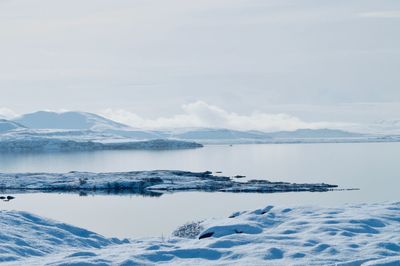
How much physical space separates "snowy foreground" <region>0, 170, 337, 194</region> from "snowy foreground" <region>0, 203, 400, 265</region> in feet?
126

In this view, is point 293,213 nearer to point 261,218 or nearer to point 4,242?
point 261,218

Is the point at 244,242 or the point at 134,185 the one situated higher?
the point at 244,242

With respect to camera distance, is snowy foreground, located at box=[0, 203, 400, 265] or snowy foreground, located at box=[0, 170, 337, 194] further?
snowy foreground, located at box=[0, 170, 337, 194]

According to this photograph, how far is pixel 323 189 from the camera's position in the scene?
238ft

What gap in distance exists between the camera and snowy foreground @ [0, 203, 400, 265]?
928 inches

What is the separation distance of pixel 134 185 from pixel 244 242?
Result: 5050cm

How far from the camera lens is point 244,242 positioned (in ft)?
86.4

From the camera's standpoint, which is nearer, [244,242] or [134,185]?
[244,242]

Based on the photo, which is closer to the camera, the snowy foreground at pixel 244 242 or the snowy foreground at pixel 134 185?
the snowy foreground at pixel 244 242

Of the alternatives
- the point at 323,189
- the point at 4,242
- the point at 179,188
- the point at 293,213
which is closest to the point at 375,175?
the point at 323,189

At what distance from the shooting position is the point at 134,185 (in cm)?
7600

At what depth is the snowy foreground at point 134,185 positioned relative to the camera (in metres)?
73.1

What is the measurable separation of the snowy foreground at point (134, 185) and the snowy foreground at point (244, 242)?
3841 centimetres

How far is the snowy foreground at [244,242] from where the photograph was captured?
23580 mm
